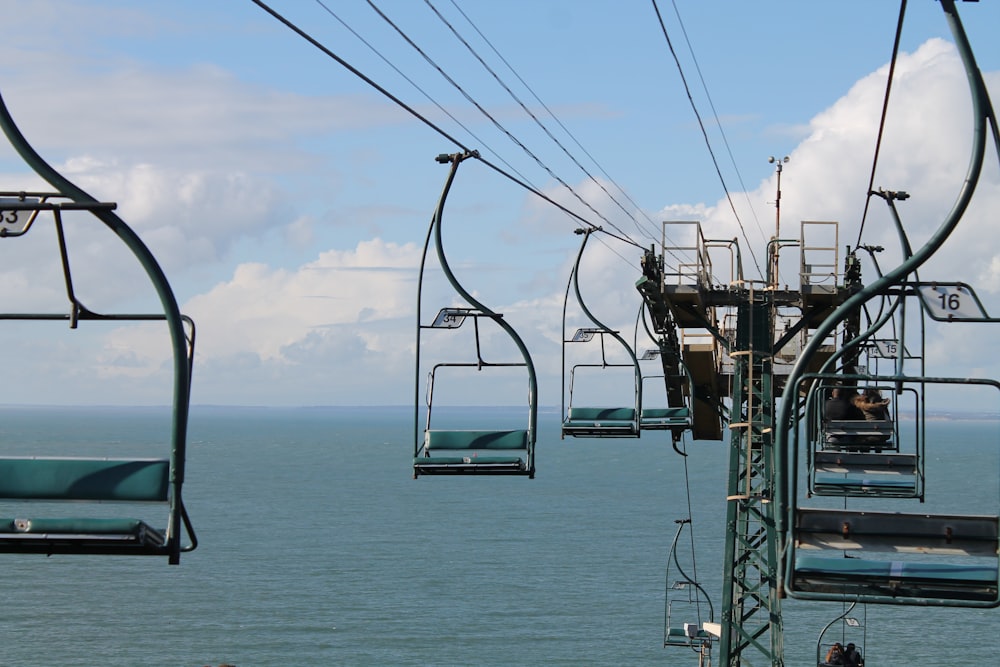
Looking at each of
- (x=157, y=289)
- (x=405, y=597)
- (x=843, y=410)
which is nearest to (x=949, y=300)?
(x=157, y=289)

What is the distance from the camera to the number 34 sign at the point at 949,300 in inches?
382

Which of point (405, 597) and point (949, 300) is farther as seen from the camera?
point (405, 597)

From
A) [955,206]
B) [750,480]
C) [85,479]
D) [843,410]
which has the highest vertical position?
[955,206]

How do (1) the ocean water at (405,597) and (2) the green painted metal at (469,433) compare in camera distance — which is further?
(1) the ocean water at (405,597)

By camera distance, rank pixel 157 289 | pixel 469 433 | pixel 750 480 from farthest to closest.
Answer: pixel 750 480, pixel 469 433, pixel 157 289

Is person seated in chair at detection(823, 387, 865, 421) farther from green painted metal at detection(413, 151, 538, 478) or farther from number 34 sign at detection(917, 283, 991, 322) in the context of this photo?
number 34 sign at detection(917, 283, 991, 322)

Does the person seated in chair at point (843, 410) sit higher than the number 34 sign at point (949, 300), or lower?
lower

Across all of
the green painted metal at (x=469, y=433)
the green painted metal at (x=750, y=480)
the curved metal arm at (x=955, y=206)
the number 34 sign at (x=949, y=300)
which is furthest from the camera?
the green painted metal at (x=750, y=480)

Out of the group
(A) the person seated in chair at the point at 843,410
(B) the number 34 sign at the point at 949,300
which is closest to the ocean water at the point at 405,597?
(A) the person seated in chair at the point at 843,410

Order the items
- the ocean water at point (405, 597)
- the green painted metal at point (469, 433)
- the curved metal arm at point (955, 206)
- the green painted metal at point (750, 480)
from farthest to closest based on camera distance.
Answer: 1. the ocean water at point (405, 597)
2. the green painted metal at point (750, 480)
3. the green painted metal at point (469, 433)
4. the curved metal arm at point (955, 206)

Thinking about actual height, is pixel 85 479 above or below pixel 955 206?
below

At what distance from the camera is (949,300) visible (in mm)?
9758

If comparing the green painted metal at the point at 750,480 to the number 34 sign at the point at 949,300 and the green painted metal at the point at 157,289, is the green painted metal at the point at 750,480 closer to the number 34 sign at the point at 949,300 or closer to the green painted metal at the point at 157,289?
the number 34 sign at the point at 949,300

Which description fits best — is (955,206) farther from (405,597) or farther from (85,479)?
(405,597)
